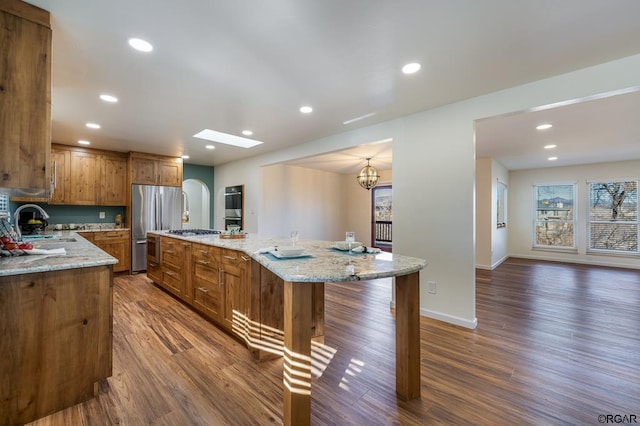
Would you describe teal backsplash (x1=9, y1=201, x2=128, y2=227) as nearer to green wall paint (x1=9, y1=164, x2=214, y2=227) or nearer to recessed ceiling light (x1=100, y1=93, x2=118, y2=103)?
green wall paint (x1=9, y1=164, x2=214, y2=227)

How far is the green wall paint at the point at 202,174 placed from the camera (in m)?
6.86

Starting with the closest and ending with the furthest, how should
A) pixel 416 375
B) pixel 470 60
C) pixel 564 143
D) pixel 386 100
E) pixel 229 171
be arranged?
pixel 416 375 → pixel 470 60 → pixel 386 100 → pixel 564 143 → pixel 229 171

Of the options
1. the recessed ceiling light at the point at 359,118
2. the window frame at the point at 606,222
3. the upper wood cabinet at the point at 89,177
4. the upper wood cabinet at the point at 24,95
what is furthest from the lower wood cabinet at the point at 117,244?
the window frame at the point at 606,222

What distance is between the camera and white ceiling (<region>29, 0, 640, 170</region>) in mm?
1617

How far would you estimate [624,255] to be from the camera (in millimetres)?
6191

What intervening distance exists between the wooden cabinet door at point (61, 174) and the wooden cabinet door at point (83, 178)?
0.06m

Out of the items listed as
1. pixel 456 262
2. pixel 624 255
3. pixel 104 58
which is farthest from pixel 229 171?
pixel 624 255

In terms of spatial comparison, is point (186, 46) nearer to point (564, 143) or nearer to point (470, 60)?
point (470, 60)

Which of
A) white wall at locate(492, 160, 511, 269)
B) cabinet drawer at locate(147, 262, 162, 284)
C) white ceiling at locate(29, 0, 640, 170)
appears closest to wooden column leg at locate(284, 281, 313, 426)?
white ceiling at locate(29, 0, 640, 170)

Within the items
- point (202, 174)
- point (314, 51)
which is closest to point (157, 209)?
point (202, 174)

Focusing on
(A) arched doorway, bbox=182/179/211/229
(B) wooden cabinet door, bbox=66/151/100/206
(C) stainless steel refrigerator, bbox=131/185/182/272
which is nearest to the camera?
(B) wooden cabinet door, bbox=66/151/100/206

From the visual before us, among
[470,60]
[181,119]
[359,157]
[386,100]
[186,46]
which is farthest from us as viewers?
[359,157]

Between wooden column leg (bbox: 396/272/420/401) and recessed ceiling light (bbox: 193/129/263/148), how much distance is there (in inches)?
150

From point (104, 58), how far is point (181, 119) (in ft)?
4.67
